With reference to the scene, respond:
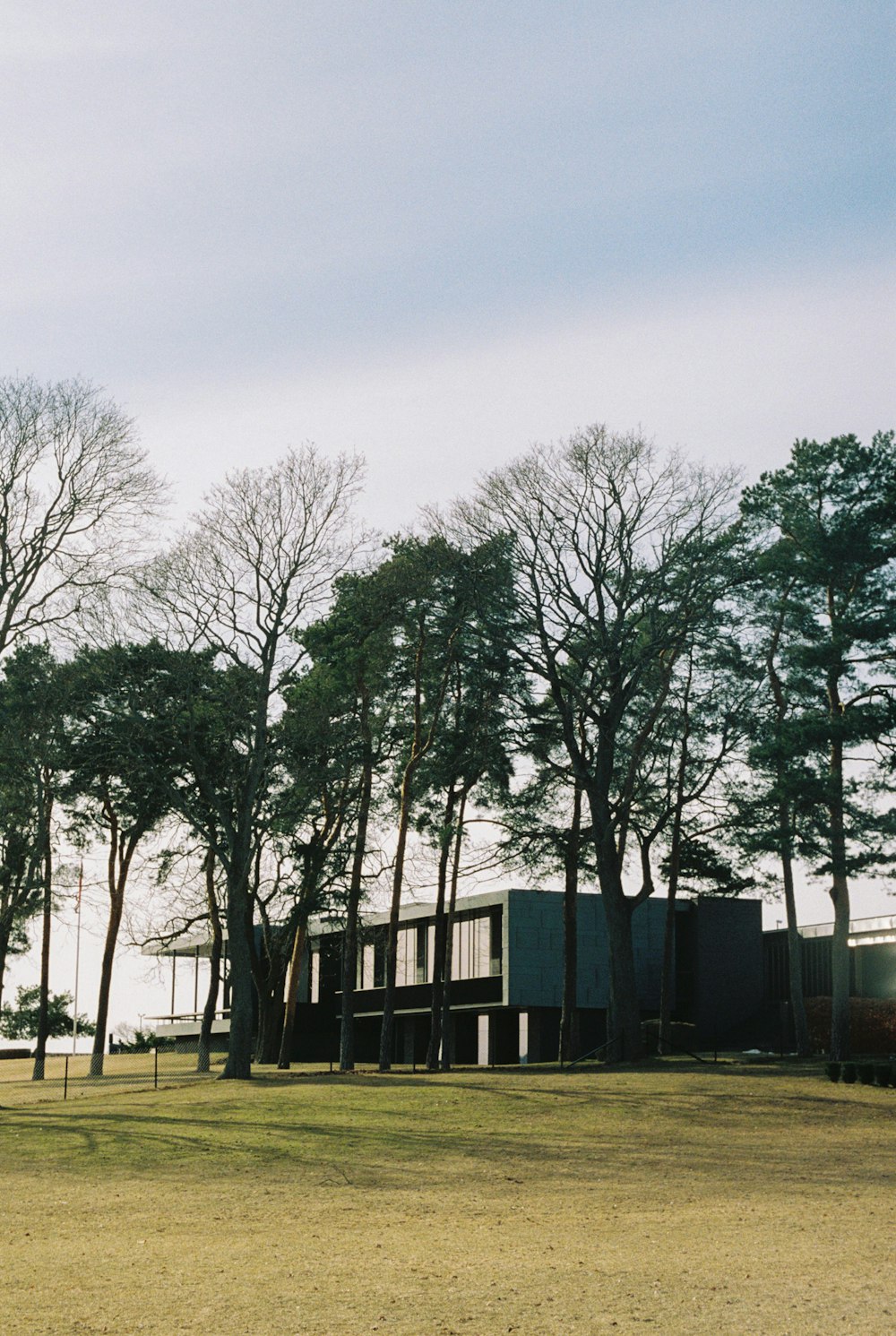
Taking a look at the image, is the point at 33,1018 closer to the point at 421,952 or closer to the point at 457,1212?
the point at 421,952

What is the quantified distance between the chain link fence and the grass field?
8445 millimetres

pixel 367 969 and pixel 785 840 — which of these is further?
pixel 367 969

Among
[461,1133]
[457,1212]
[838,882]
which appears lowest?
[457,1212]

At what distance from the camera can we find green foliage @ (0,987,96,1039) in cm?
7695

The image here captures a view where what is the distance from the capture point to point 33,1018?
81.1m

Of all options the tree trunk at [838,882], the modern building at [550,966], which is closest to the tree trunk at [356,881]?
the modern building at [550,966]

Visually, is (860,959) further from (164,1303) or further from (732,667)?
(164,1303)

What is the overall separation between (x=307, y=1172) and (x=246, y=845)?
15131 millimetres

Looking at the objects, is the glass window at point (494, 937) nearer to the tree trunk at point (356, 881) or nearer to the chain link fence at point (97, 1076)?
the chain link fence at point (97, 1076)

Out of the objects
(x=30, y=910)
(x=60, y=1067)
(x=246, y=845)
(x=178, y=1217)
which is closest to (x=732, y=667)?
(x=246, y=845)

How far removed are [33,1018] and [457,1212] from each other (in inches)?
2805

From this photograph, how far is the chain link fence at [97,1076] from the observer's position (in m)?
38.4

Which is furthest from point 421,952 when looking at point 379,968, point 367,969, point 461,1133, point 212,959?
point 461,1133

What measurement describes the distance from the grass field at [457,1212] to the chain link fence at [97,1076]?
8445 mm
